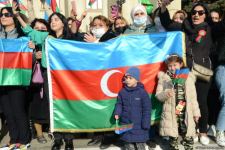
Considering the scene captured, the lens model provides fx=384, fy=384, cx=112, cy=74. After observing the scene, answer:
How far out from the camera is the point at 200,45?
5.02 metres

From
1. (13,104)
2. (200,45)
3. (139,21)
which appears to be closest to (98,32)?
(139,21)

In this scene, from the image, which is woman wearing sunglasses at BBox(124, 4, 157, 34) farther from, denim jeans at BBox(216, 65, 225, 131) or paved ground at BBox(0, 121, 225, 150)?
paved ground at BBox(0, 121, 225, 150)

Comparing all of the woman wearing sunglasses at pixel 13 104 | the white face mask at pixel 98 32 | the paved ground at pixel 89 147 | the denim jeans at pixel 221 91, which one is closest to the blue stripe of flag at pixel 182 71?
the denim jeans at pixel 221 91

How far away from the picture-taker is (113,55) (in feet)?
16.0

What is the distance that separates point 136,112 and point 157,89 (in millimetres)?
411

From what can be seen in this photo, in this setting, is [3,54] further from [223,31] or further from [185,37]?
[223,31]

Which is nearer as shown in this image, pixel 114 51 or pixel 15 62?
pixel 114 51

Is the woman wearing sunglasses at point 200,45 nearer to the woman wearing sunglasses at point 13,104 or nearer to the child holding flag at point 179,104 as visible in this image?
the child holding flag at point 179,104

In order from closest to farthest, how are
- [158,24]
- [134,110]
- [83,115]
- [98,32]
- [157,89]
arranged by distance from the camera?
[134,110]
[157,89]
[83,115]
[98,32]
[158,24]

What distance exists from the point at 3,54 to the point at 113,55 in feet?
4.68

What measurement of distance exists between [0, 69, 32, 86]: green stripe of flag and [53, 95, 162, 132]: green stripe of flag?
1.74 ft

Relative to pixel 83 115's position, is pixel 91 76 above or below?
above

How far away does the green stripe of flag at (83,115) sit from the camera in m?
4.83

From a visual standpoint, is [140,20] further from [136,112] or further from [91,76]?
[136,112]
